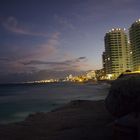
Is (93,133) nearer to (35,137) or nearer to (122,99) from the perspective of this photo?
(35,137)

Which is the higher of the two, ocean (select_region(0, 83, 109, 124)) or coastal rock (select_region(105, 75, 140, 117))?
coastal rock (select_region(105, 75, 140, 117))

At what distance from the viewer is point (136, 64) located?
188750mm

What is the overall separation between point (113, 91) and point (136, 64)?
597 feet

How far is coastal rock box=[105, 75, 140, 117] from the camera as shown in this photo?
1045 centimetres

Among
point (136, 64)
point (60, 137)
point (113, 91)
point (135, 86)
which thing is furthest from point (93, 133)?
point (136, 64)

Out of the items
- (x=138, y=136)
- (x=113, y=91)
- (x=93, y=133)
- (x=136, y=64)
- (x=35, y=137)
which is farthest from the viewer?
(x=136, y=64)

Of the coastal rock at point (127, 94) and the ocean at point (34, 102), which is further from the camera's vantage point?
the ocean at point (34, 102)

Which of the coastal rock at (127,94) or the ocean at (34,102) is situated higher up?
the coastal rock at (127,94)

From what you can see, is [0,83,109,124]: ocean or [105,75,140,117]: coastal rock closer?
[105,75,140,117]: coastal rock

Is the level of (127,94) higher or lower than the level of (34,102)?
higher

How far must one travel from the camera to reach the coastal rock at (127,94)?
10453 millimetres

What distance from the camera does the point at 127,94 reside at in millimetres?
10586

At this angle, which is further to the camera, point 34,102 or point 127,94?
point 34,102

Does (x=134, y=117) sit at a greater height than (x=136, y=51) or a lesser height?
lesser
